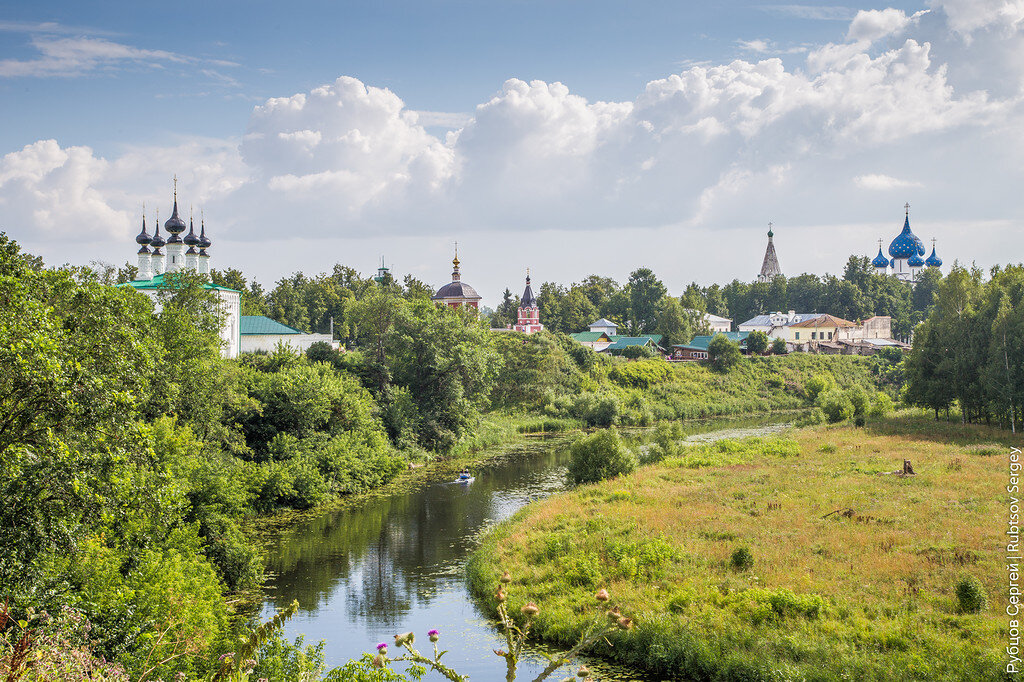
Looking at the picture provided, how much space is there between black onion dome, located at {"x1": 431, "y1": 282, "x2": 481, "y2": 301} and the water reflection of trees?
43827mm

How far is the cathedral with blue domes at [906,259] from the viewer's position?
114188mm

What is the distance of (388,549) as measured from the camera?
2450 cm

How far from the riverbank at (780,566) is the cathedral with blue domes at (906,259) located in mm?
94902

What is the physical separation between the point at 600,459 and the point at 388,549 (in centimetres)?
980

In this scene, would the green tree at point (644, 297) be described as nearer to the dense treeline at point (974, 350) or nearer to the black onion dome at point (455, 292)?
the black onion dome at point (455, 292)

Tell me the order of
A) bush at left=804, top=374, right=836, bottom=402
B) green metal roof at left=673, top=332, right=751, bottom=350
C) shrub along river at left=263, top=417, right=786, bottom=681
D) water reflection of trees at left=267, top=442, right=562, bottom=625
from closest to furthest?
shrub along river at left=263, top=417, right=786, bottom=681, water reflection of trees at left=267, top=442, right=562, bottom=625, bush at left=804, top=374, right=836, bottom=402, green metal roof at left=673, top=332, right=751, bottom=350

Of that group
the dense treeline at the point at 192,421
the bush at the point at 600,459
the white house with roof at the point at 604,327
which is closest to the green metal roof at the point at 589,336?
the white house with roof at the point at 604,327

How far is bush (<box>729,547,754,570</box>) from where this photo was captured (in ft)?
60.4

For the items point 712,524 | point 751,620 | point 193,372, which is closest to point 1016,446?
point 712,524

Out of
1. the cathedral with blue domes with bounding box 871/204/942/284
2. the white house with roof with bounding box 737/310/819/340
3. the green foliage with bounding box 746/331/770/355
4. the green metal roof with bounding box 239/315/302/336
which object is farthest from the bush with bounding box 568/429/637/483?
the cathedral with blue domes with bounding box 871/204/942/284

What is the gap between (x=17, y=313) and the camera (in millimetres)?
13055

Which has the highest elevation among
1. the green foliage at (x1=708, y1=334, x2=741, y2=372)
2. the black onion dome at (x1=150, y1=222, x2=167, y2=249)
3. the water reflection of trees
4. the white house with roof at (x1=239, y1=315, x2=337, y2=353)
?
the black onion dome at (x1=150, y1=222, x2=167, y2=249)

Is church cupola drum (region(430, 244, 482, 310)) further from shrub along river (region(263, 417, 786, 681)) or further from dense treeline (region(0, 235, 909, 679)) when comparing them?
shrub along river (region(263, 417, 786, 681))

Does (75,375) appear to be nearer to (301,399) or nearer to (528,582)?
(528,582)
